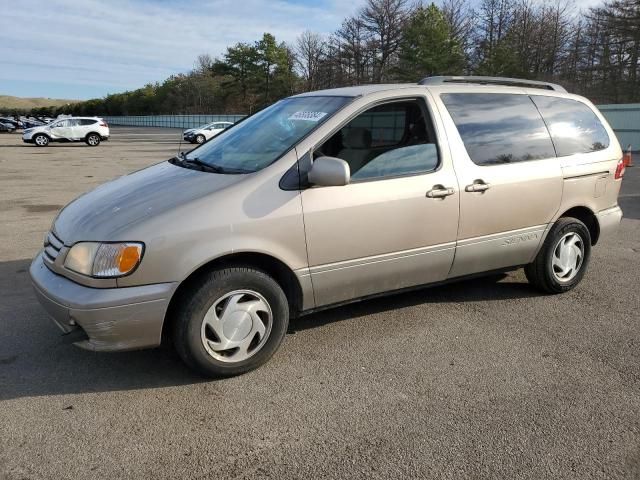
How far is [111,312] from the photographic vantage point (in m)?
2.87

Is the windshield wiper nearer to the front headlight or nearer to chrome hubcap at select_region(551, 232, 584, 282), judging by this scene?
the front headlight

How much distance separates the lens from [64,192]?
11.2 metres

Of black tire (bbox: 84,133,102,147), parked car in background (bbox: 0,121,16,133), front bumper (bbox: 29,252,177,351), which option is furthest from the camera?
parked car in background (bbox: 0,121,16,133)

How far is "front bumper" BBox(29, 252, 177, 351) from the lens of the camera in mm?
2865

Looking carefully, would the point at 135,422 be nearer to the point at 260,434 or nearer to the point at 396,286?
the point at 260,434

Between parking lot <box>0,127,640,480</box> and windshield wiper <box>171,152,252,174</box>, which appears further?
windshield wiper <box>171,152,252,174</box>

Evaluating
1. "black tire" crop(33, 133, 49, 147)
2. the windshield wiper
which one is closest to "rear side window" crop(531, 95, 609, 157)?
the windshield wiper

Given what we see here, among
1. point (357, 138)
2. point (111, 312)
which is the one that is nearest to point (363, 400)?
point (111, 312)

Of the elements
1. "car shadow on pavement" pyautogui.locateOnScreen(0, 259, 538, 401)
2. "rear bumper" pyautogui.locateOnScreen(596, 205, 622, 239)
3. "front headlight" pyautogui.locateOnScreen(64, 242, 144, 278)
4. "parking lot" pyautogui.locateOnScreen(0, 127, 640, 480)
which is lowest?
"parking lot" pyautogui.locateOnScreen(0, 127, 640, 480)

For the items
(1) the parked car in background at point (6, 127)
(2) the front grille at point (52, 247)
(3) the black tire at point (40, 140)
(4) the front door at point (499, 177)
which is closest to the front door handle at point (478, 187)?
(4) the front door at point (499, 177)

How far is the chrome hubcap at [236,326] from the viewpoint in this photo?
10.3 ft

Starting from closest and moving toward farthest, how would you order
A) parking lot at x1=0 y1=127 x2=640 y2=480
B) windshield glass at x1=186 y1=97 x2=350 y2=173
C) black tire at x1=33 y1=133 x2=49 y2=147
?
parking lot at x1=0 y1=127 x2=640 y2=480, windshield glass at x1=186 y1=97 x2=350 y2=173, black tire at x1=33 y1=133 x2=49 y2=147

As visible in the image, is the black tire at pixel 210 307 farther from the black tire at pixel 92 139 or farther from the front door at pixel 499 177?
the black tire at pixel 92 139

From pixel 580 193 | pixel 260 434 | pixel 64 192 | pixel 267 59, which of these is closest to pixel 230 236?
pixel 260 434
